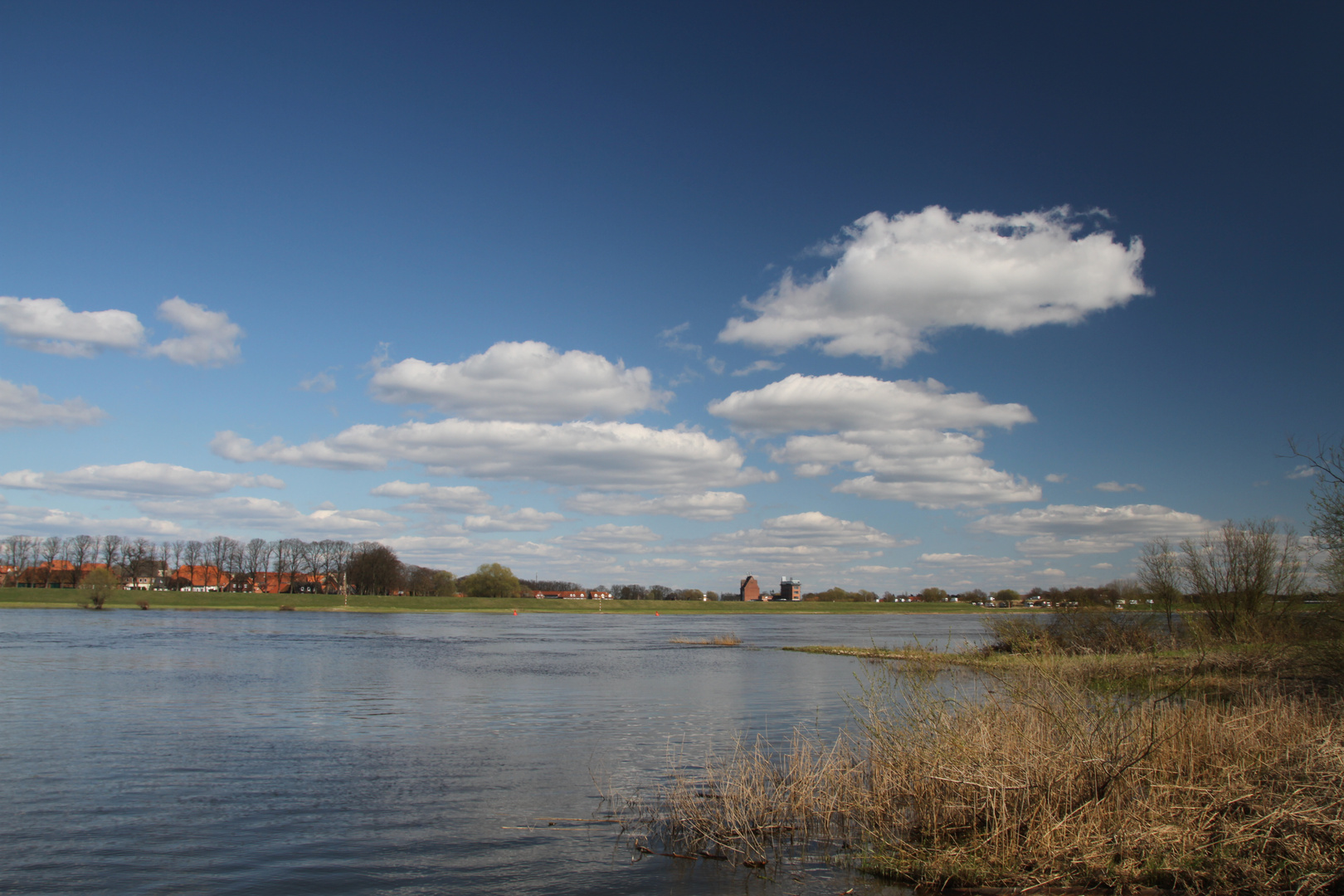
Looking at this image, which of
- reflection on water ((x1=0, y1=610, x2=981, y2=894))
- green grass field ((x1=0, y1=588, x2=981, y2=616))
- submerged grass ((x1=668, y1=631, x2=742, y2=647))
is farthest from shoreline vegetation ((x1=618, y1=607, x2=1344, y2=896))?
green grass field ((x1=0, y1=588, x2=981, y2=616))

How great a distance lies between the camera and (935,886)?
10273 millimetres

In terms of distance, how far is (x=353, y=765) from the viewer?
1875 centimetres

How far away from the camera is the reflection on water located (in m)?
11.4

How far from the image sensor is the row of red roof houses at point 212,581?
140 metres

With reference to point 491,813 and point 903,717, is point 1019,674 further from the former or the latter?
point 491,813

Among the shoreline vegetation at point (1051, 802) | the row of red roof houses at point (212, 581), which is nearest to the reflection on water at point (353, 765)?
the shoreline vegetation at point (1051, 802)

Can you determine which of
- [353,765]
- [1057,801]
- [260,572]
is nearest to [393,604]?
[260,572]

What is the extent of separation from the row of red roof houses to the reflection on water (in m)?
114

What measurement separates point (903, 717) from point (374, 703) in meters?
21.9

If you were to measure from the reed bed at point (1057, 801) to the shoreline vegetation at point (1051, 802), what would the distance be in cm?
3

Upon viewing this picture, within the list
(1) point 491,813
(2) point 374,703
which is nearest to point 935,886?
(1) point 491,813

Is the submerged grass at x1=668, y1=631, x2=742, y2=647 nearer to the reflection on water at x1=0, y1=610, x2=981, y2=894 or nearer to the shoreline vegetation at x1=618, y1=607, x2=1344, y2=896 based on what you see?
the reflection on water at x1=0, y1=610, x2=981, y2=894

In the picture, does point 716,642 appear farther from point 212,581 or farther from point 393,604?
point 212,581

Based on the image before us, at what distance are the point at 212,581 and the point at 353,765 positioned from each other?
527ft
